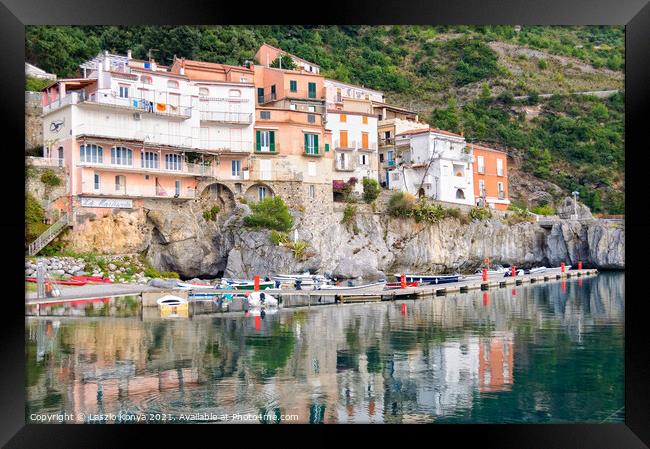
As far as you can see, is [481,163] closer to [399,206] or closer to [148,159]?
[399,206]

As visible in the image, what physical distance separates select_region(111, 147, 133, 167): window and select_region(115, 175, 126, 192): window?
35 cm

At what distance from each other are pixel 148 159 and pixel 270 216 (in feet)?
11.5

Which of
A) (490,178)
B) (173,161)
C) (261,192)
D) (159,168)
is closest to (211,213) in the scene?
(261,192)

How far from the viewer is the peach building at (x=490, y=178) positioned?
2658 centimetres

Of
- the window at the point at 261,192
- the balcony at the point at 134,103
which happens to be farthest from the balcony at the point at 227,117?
the window at the point at 261,192

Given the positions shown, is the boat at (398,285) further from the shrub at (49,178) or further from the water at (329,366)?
the shrub at (49,178)

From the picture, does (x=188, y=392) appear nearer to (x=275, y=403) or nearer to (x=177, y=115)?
(x=275, y=403)

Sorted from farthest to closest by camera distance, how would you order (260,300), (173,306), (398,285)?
(398,285), (260,300), (173,306)

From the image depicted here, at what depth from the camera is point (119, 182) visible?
726 inches

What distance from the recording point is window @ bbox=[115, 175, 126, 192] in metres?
18.3

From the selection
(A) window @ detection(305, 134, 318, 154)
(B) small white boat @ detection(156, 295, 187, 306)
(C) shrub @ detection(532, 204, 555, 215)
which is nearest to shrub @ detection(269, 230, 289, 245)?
(A) window @ detection(305, 134, 318, 154)

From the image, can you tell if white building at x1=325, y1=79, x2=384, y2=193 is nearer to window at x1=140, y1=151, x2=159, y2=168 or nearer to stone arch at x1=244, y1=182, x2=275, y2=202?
stone arch at x1=244, y1=182, x2=275, y2=202
